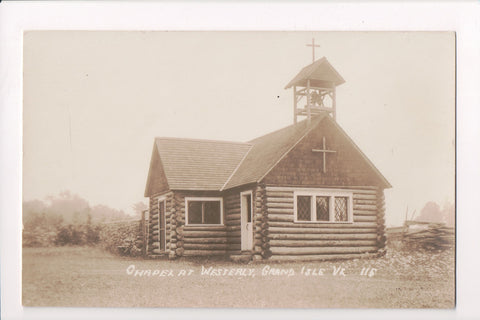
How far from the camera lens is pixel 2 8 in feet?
36.0

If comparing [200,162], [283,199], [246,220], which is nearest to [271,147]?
[283,199]

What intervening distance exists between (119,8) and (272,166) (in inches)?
156

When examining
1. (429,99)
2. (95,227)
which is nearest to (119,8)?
(95,227)

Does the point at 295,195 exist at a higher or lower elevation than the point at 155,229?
higher

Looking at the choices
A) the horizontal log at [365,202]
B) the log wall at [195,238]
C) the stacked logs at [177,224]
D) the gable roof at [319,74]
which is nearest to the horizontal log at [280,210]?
the log wall at [195,238]

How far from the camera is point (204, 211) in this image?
12609mm

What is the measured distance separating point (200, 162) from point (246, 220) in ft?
5.20

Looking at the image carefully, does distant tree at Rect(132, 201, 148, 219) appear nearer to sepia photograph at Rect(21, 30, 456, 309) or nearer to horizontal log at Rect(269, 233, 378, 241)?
sepia photograph at Rect(21, 30, 456, 309)

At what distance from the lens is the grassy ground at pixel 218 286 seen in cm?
1085

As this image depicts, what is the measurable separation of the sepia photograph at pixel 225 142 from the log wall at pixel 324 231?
55 mm

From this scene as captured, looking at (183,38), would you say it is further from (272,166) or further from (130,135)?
(272,166)

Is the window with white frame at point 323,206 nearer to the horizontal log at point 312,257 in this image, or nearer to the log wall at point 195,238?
the horizontal log at point 312,257

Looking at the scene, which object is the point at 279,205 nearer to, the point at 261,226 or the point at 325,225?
the point at 261,226
